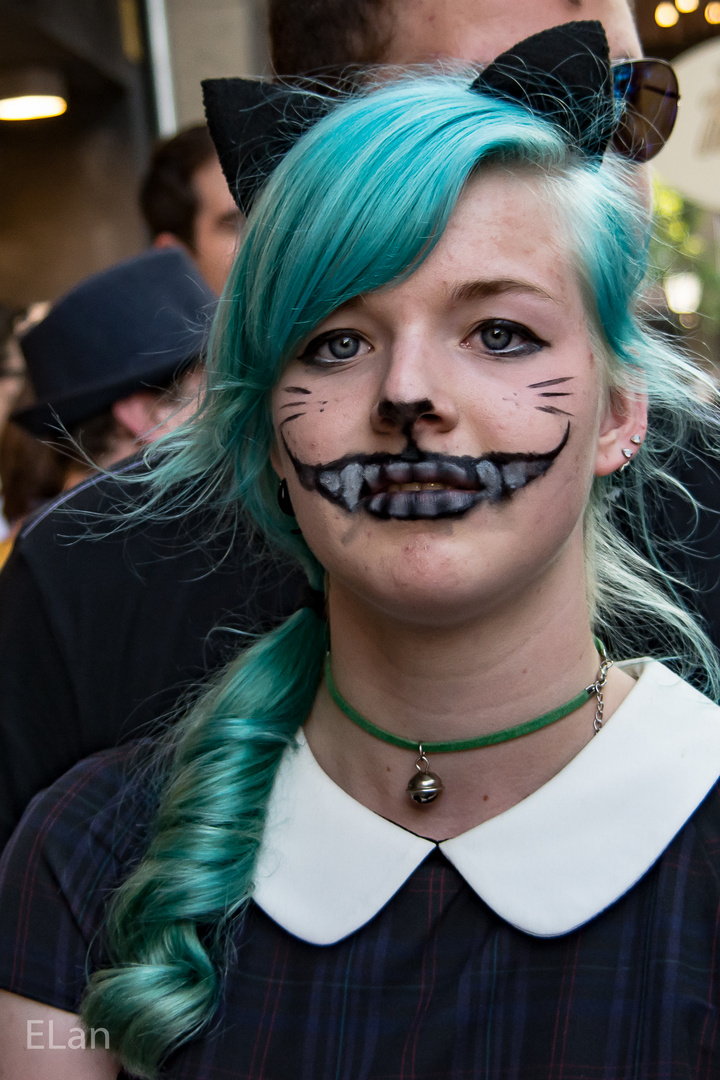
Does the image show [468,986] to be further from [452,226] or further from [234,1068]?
[452,226]

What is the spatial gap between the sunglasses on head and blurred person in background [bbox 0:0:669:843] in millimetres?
56

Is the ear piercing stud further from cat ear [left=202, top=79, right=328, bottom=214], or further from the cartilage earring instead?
cat ear [left=202, top=79, right=328, bottom=214]

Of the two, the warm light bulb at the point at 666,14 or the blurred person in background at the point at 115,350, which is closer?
the warm light bulb at the point at 666,14

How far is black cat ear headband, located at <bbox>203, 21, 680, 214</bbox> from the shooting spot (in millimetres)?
1367

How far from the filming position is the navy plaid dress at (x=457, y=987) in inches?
49.0

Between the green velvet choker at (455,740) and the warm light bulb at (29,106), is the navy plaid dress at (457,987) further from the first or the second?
the warm light bulb at (29,106)

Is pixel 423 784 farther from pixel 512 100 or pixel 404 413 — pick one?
pixel 512 100

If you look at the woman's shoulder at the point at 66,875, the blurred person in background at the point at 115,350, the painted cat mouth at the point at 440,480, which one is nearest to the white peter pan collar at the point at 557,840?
the woman's shoulder at the point at 66,875

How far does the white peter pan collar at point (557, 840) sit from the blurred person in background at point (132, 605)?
1.52 ft

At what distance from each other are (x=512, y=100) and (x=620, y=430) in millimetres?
429

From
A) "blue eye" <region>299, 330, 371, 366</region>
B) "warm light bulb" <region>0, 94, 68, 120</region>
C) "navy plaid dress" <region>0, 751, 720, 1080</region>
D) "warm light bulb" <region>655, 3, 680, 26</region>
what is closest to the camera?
"navy plaid dress" <region>0, 751, 720, 1080</region>

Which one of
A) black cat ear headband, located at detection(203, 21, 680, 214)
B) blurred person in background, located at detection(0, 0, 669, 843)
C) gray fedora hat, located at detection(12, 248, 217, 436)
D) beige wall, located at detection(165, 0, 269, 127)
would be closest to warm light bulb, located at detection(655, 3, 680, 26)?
blurred person in background, located at detection(0, 0, 669, 843)

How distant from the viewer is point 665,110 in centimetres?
193

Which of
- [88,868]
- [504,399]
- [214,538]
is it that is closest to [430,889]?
[88,868]
